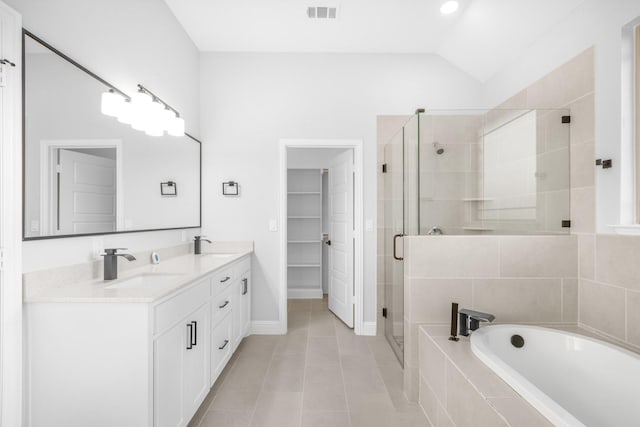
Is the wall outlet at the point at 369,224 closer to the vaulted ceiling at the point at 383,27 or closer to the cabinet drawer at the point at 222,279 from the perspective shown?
the cabinet drawer at the point at 222,279

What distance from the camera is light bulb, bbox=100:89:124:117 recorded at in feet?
5.82

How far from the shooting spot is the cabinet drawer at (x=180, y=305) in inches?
54.7

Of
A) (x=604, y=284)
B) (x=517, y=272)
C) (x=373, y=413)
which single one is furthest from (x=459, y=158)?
(x=373, y=413)

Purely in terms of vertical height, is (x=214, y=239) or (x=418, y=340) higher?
(x=214, y=239)

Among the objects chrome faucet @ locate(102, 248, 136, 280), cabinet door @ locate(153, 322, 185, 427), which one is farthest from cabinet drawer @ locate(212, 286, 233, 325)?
chrome faucet @ locate(102, 248, 136, 280)

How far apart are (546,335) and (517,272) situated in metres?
0.39

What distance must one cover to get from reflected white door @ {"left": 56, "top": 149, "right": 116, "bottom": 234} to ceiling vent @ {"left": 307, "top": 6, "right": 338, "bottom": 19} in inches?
79.1

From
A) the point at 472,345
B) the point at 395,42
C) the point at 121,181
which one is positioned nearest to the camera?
the point at 472,345

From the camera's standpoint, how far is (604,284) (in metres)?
1.78

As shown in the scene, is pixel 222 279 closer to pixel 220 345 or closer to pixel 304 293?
pixel 220 345

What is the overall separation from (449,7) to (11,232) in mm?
3264

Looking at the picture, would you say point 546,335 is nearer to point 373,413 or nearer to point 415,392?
point 415,392

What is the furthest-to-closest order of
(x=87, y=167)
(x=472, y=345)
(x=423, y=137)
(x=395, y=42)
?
(x=395, y=42)
(x=423, y=137)
(x=87, y=167)
(x=472, y=345)

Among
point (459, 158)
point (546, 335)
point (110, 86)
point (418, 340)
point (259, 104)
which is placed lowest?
point (418, 340)
